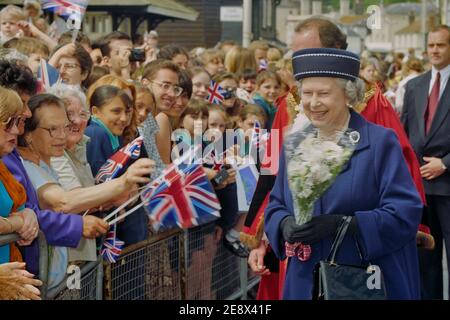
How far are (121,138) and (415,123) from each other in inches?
130

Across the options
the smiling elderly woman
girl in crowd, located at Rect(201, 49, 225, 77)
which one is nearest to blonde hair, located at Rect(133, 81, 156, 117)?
the smiling elderly woman

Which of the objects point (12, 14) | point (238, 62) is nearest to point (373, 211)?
point (12, 14)

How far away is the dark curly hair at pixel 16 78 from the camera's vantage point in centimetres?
546

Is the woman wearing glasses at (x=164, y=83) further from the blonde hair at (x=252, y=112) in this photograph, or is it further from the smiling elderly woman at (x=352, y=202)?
the smiling elderly woman at (x=352, y=202)

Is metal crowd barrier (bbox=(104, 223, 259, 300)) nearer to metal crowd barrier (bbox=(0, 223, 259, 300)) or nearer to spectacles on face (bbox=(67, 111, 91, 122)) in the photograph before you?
metal crowd barrier (bbox=(0, 223, 259, 300))

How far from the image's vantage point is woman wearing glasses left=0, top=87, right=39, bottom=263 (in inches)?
182

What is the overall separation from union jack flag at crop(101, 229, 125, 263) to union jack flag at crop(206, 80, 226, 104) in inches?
151

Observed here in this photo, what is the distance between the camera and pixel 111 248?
5770mm

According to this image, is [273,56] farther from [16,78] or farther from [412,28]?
[412,28]

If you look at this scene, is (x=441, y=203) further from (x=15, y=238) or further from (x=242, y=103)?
(x=15, y=238)

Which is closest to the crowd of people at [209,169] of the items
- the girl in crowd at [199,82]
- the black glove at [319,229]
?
the black glove at [319,229]

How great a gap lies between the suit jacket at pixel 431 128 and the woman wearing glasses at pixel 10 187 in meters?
4.61

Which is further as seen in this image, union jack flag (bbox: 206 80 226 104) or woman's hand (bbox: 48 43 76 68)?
union jack flag (bbox: 206 80 226 104)

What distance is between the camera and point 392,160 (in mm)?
4918
